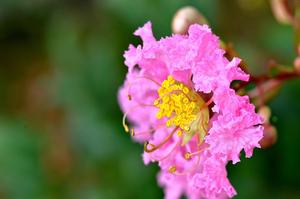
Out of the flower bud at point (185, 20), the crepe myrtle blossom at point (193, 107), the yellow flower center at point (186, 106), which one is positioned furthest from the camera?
the flower bud at point (185, 20)

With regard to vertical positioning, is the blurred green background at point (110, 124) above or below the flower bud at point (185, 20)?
above

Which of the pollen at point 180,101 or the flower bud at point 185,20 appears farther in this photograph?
the flower bud at point 185,20

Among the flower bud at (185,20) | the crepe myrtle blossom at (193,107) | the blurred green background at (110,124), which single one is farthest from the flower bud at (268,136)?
the blurred green background at (110,124)

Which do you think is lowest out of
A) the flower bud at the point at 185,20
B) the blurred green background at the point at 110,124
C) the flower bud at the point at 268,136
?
the flower bud at the point at 268,136

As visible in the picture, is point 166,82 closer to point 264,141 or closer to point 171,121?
point 171,121

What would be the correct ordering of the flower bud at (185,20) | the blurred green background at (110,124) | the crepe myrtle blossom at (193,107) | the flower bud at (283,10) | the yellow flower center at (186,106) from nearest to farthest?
the crepe myrtle blossom at (193,107)
the yellow flower center at (186,106)
the flower bud at (185,20)
the flower bud at (283,10)
the blurred green background at (110,124)

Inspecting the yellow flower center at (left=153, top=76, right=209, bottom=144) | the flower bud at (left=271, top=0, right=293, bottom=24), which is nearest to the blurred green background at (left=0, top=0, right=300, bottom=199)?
the flower bud at (left=271, top=0, right=293, bottom=24)

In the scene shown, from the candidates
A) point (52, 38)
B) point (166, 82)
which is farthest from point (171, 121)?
point (52, 38)

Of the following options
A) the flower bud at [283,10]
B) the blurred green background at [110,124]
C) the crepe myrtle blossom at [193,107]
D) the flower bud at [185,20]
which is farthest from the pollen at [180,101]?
the blurred green background at [110,124]

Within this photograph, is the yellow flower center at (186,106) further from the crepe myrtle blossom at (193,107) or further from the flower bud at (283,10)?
the flower bud at (283,10)
